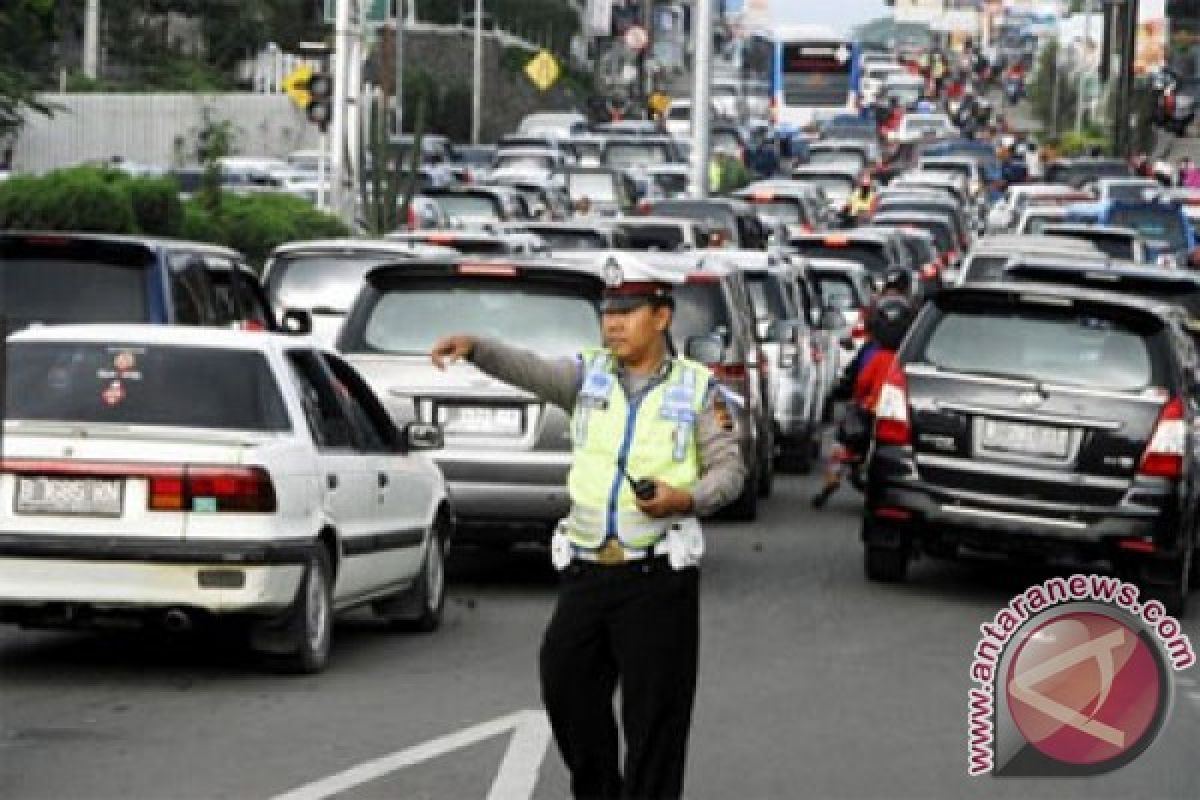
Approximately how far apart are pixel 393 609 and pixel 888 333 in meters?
7.53

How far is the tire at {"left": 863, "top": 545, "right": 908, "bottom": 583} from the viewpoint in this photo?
59.7 feet

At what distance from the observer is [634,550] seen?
9.28m

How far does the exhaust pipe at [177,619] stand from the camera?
13133mm

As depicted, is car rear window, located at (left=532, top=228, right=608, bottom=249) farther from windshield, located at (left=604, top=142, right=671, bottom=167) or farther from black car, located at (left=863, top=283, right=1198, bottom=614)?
windshield, located at (left=604, top=142, right=671, bottom=167)

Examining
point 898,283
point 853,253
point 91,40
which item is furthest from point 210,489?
point 91,40

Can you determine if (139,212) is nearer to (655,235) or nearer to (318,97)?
(655,235)

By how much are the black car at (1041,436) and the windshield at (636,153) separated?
55.4m

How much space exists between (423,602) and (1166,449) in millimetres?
4138

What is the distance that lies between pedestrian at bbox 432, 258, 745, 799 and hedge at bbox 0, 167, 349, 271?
20152 mm

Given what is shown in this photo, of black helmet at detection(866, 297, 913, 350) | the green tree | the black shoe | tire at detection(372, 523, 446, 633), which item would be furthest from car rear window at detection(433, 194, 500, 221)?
tire at detection(372, 523, 446, 633)

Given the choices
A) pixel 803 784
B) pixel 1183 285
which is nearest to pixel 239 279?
pixel 1183 285

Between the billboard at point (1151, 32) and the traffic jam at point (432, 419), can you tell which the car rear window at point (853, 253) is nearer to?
the traffic jam at point (432, 419)

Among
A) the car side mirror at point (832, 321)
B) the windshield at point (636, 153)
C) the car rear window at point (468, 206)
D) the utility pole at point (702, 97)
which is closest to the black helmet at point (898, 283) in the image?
the car side mirror at point (832, 321)

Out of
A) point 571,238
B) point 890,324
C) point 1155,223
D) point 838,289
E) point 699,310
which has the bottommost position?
point 1155,223
